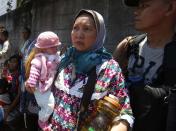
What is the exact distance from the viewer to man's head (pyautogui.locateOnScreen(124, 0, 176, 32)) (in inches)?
114

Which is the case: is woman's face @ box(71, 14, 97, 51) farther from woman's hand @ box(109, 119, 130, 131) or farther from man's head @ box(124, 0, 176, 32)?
woman's hand @ box(109, 119, 130, 131)

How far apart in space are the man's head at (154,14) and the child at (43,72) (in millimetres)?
723

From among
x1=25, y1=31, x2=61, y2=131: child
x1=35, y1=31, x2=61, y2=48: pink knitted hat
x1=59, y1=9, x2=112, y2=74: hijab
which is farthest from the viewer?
x1=35, y1=31, x2=61, y2=48: pink knitted hat

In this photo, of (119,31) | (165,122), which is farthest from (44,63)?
(119,31)

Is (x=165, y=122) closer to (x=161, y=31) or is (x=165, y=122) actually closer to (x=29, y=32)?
(x=161, y=31)

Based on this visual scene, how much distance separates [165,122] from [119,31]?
3255 millimetres

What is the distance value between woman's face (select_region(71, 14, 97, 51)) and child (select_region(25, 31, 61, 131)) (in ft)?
1.32

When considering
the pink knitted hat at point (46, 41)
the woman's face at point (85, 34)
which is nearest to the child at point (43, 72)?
the pink knitted hat at point (46, 41)

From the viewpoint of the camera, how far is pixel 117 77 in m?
2.75

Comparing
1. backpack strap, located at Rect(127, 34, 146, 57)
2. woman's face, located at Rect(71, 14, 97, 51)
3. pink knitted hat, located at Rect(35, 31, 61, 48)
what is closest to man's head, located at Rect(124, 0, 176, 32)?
backpack strap, located at Rect(127, 34, 146, 57)

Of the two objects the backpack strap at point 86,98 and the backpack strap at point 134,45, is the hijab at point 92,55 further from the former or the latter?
the backpack strap at point 134,45

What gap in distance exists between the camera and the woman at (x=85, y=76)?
2.73 m

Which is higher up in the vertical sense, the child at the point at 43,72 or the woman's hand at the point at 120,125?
the child at the point at 43,72

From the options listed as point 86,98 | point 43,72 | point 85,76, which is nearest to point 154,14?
point 85,76
